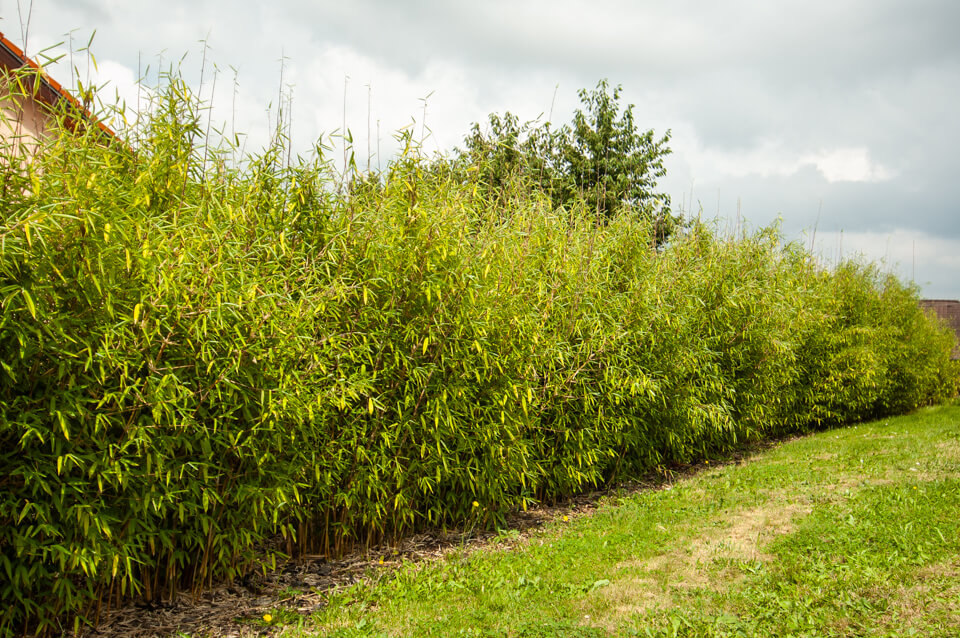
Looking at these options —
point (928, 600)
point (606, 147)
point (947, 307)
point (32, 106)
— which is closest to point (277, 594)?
point (32, 106)

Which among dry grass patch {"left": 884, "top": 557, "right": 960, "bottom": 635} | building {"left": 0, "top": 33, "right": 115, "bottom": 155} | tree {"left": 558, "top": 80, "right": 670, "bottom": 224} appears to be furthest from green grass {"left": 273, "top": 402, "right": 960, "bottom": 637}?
tree {"left": 558, "top": 80, "right": 670, "bottom": 224}

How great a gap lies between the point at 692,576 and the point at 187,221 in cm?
288

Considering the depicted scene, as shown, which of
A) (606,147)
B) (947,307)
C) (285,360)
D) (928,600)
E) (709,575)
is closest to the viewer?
(928,600)

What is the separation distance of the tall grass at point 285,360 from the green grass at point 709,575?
54cm

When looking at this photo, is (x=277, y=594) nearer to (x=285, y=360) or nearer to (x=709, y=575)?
(x=285, y=360)

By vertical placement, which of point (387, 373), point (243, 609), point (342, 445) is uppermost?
point (387, 373)

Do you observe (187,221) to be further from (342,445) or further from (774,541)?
(774,541)

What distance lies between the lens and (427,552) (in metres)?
3.75

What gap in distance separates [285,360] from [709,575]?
2256 millimetres

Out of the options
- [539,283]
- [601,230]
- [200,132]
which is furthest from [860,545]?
[200,132]

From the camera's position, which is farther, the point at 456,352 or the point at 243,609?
the point at 456,352

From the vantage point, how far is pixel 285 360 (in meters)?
2.80

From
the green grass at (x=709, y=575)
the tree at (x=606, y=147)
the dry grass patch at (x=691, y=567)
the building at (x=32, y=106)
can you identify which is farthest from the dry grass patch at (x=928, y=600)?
the tree at (x=606, y=147)

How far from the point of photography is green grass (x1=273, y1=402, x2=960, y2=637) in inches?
102
